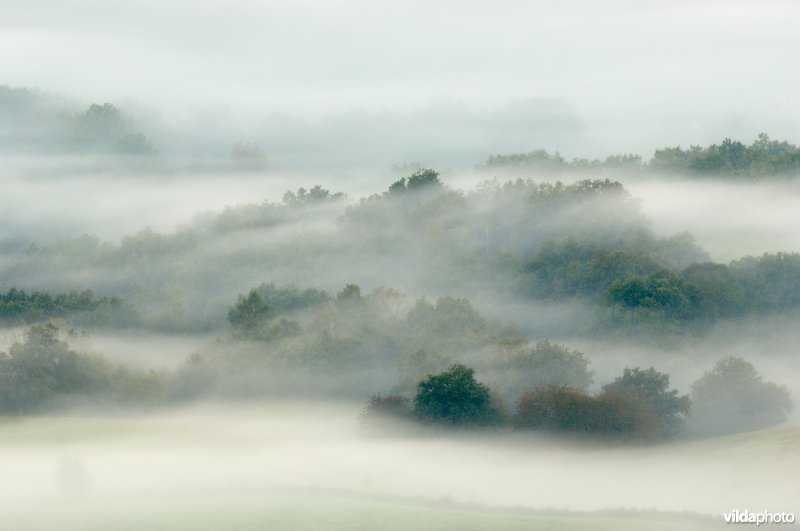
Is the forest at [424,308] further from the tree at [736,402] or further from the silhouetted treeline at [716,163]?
the silhouetted treeline at [716,163]

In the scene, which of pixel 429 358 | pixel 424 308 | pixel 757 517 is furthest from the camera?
pixel 424 308

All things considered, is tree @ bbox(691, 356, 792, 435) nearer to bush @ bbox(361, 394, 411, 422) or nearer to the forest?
the forest

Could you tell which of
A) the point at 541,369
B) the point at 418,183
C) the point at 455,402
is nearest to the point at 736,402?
the point at 541,369

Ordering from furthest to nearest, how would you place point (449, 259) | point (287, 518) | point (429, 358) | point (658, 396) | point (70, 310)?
point (449, 259)
point (70, 310)
point (429, 358)
point (658, 396)
point (287, 518)

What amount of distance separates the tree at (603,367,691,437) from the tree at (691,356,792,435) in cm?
82

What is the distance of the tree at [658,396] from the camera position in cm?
6719

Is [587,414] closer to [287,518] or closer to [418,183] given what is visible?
[287,518]

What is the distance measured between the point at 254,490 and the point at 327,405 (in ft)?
75.0

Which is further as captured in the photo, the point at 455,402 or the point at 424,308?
the point at 424,308

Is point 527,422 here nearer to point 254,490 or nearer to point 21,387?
point 254,490

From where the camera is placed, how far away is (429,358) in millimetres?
82938

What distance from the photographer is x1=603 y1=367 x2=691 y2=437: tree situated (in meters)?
67.2

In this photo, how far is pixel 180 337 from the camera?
4291 inches

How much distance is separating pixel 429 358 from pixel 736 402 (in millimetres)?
18647
